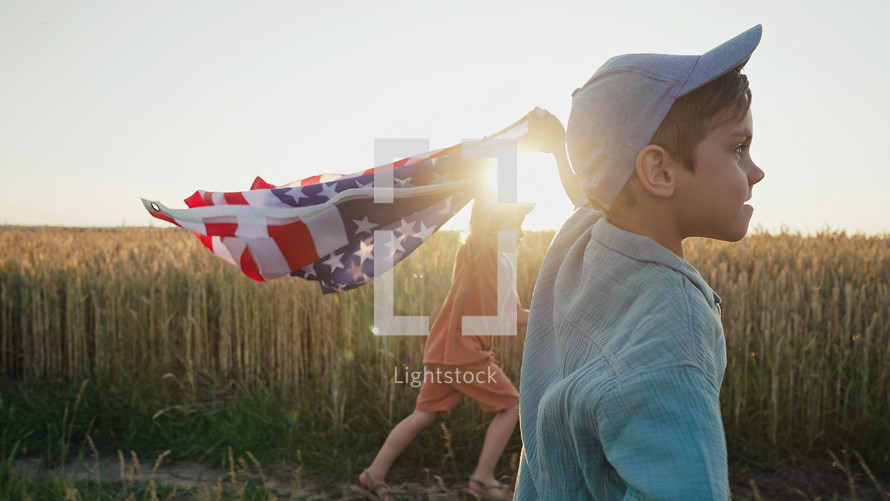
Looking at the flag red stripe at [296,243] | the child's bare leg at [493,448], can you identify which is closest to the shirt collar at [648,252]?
the flag red stripe at [296,243]

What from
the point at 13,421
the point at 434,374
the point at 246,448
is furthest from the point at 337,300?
the point at 13,421

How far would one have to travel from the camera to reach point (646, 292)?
0.81 m

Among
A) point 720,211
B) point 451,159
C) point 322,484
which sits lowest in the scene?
point 322,484

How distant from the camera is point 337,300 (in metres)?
5.41

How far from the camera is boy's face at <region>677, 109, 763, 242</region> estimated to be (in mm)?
932

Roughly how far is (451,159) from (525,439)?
1.90 meters

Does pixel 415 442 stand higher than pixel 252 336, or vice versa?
pixel 252 336

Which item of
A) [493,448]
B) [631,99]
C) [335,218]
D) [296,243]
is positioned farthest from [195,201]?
[631,99]

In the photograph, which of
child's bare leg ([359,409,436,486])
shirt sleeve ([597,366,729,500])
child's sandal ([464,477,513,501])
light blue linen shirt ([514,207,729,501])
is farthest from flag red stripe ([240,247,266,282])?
shirt sleeve ([597,366,729,500])

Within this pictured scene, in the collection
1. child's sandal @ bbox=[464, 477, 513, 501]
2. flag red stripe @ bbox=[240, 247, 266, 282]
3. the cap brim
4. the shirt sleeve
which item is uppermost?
the cap brim

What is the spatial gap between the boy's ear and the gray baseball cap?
0.04 feet

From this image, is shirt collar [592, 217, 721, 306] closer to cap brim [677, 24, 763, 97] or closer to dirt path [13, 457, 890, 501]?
A: cap brim [677, 24, 763, 97]

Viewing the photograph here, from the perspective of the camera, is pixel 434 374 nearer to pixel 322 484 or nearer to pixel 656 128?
pixel 322 484

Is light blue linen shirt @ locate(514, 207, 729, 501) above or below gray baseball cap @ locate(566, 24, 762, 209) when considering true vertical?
Result: below
